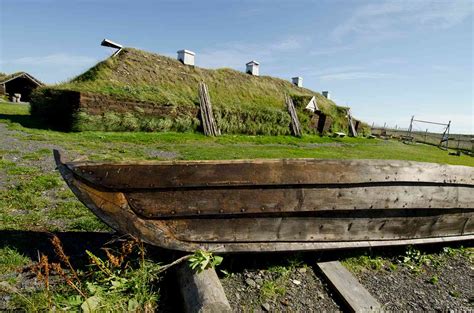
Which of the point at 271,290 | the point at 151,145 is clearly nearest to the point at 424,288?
the point at 271,290

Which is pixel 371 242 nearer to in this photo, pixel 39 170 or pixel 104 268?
pixel 104 268

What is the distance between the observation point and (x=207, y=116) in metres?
17.3

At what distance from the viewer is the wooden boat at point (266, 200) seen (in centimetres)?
286

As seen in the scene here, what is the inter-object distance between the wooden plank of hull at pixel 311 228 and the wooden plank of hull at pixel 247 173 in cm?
42

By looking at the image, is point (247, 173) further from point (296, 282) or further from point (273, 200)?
point (296, 282)

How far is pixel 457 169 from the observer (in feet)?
12.9

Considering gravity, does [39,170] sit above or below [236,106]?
below

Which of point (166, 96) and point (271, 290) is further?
point (166, 96)

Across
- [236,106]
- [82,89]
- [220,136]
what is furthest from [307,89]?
[82,89]

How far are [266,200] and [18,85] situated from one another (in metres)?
45.1

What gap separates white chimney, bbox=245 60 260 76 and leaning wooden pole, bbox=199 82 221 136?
37.4ft

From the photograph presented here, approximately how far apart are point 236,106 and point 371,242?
16.6 meters

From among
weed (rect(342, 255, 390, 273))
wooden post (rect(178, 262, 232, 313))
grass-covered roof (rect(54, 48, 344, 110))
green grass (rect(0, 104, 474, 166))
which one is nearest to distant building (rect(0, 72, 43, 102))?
grass-covered roof (rect(54, 48, 344, 110))

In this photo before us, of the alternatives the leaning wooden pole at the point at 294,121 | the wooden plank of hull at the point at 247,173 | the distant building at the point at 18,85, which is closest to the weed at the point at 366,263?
the wooden plank of hull at the point at 247,173
